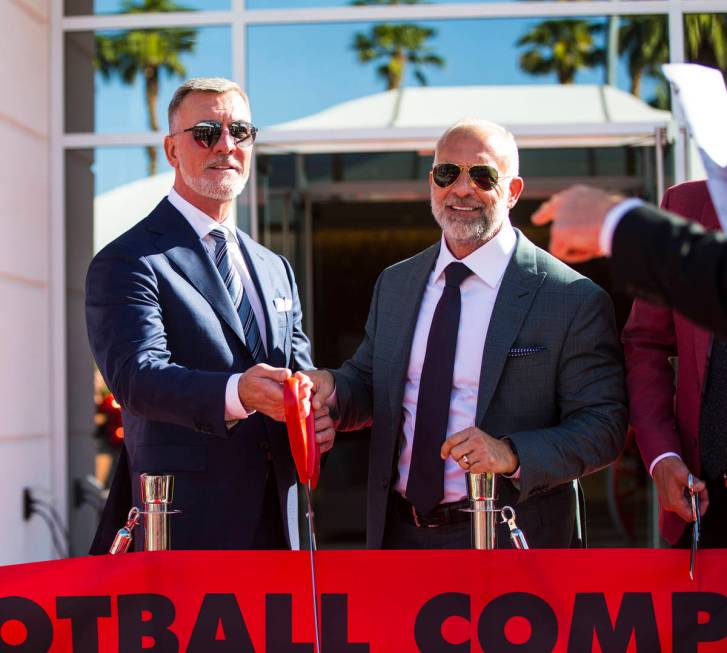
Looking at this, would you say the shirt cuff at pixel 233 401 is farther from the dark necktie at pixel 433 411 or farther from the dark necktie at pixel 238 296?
the dark necktie at pixel 433 411

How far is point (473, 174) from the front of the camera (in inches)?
115

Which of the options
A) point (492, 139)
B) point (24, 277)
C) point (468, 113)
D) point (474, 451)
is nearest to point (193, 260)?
point (492, 139)

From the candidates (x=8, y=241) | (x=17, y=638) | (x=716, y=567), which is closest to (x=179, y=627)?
(x=17, y=638)

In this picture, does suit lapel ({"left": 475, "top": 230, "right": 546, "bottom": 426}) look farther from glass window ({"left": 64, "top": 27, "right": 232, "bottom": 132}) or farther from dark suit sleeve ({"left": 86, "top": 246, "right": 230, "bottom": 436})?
glass window ({"left": 64, "top": 27, "right": 232, "bottom": 132})

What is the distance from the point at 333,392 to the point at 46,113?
4.18m

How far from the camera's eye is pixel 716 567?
2.18 meters

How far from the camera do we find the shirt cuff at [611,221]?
5.60ft

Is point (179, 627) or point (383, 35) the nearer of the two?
point (179, 627)

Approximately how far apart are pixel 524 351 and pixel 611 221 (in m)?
1.11

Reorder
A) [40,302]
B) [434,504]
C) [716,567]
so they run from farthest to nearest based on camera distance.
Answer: [40,302] → [434,504] → [716,567]

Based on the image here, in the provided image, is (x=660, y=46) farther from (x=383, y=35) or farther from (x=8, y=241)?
(x=8, y=241)

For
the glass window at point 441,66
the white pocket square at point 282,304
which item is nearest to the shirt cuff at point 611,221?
the white pocket square at point 282,304

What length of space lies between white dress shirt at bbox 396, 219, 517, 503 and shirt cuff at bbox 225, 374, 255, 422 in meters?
0.55

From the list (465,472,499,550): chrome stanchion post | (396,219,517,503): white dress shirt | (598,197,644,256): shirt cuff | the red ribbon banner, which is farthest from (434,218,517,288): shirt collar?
(598,197,644,256): shirt cuff
